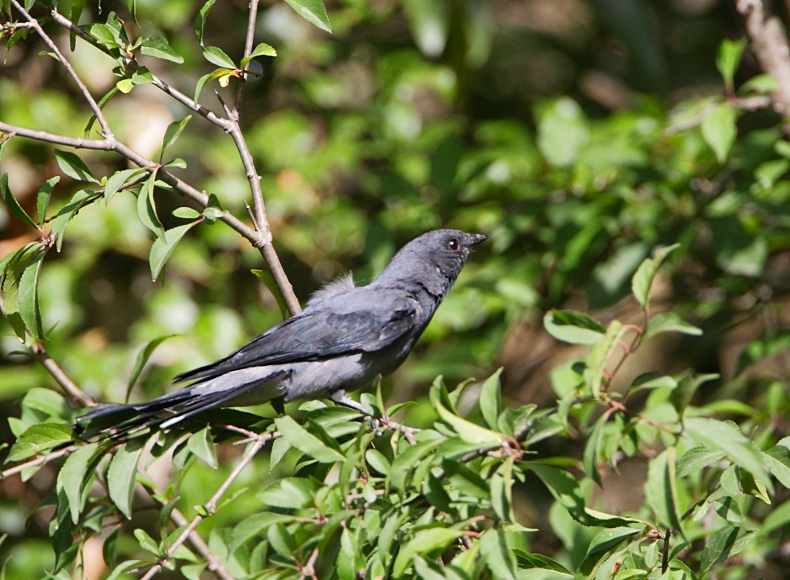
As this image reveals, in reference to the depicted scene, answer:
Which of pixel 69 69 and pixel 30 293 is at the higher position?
pixel 69 69

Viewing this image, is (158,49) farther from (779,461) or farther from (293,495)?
(779,461)

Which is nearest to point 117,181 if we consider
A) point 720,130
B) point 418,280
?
point 418,280

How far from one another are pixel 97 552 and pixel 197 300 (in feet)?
5.58

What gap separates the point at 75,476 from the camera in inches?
88.4

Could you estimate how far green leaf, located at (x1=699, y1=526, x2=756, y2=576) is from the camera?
2.16 m

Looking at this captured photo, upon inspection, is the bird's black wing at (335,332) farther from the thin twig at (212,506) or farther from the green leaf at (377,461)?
the green leaf at (377,461)

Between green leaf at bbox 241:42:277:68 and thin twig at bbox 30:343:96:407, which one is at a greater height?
green leaf at bbox 241:42:277:68

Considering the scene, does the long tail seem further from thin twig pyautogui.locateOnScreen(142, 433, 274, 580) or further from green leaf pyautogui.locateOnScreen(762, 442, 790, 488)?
green leaf pyautogui.locateOnScreen(762, 442, 790, 488)

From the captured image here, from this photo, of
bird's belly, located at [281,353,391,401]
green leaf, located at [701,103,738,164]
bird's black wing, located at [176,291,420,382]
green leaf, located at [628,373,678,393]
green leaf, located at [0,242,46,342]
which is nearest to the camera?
Result: green leaf, located at [628,373,678,393]

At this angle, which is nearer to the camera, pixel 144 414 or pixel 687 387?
pixel 687 387

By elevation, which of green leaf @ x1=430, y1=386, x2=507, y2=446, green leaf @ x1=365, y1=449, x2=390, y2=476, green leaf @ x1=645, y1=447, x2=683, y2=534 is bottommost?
green leaf @ x1=365, y1=449, x2=390, y2=476

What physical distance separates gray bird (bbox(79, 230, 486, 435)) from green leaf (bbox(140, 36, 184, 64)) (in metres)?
1.13

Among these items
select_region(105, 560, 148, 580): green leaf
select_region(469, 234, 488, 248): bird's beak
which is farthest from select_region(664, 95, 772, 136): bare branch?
select_region(105, 560, 148, 580): green leaf

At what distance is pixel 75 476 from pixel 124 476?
0.14 m
